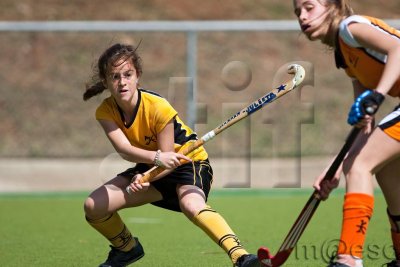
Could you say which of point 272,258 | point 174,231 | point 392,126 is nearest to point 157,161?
A: point 272,258

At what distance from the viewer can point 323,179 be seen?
12.3ft

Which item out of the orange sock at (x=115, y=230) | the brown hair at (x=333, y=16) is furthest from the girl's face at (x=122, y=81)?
the brown hair at (x=333, y=16)

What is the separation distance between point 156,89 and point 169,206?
6.91 meters

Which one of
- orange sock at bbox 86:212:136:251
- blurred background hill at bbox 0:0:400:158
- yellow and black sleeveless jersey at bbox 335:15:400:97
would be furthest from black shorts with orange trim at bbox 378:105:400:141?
blurred background hill at bbox 0:0:400:158

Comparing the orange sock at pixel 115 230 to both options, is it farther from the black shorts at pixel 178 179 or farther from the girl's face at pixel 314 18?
the girl's face at pixel 314 18

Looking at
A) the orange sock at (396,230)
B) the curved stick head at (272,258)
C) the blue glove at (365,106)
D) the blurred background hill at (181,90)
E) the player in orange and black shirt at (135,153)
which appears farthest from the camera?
the blurred background hill at (181,90)

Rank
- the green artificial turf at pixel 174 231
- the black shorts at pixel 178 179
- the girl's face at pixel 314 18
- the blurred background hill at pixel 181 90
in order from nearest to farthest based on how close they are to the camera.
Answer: the girl's face at pixel 314 18 < the black shorts at pixel 178 179 < the green artificial turf at pixel 174 231 < the blurred background hill at pixel 181 90

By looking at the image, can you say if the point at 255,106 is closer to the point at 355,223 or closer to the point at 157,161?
the point at 157,161

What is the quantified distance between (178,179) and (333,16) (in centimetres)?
Result: 137

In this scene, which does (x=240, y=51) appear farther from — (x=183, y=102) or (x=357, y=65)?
(x=357, y=65)

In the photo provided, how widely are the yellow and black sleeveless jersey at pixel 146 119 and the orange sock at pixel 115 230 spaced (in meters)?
0.45

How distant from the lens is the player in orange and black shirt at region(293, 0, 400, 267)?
11.4ft

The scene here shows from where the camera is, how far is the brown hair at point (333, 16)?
3.70 metres

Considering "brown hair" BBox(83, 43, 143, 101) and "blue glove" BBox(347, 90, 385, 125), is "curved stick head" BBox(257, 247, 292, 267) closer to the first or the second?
"blue glove" BBox(347, 90, 385, 125)
